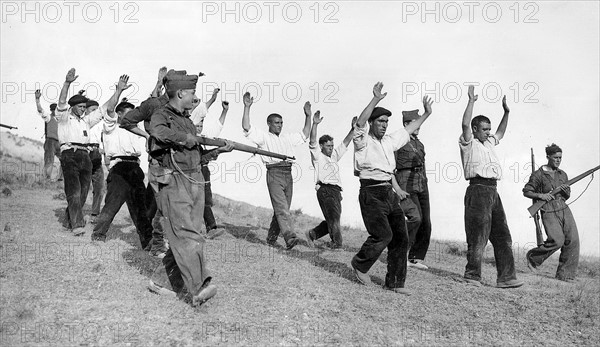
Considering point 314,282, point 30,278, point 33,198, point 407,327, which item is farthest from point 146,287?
point 33,198

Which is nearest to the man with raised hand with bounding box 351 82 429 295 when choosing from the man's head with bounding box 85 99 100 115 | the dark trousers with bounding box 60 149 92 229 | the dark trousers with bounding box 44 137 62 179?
the dark trousers with bounding box 60 149 92 229

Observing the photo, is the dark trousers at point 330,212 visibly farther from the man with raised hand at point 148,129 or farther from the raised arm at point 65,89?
the raised arm at point 65,89

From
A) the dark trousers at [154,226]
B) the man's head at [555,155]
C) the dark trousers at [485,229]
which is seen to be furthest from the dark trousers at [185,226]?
the man's head at [555,155]

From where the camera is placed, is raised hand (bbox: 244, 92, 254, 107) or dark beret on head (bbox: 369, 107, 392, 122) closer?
dark beret on head (bbox: 369, 107, 392, 122)

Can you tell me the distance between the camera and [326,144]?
40.1 ft

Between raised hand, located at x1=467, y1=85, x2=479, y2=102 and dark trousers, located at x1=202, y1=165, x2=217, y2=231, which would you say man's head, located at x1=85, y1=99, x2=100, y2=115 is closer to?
dark trousers, located at x1=202, y1=165, x2=217, y2=231

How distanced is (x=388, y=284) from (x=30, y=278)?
429 centimetres

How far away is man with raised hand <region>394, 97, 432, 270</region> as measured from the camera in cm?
1000

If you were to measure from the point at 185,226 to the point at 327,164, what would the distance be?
18.7 ft

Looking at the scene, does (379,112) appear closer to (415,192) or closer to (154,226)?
(415,192)

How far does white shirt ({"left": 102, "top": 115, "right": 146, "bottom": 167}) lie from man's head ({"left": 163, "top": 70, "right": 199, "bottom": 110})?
295 centimetres

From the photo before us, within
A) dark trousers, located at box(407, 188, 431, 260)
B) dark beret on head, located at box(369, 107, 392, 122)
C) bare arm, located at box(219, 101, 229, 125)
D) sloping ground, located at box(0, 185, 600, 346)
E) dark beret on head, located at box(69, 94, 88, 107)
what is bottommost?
sloping ground, located at box(0, 185, 600, 346)

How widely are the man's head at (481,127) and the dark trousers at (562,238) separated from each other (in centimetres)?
265

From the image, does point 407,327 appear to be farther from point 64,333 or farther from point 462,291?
point 64,333
